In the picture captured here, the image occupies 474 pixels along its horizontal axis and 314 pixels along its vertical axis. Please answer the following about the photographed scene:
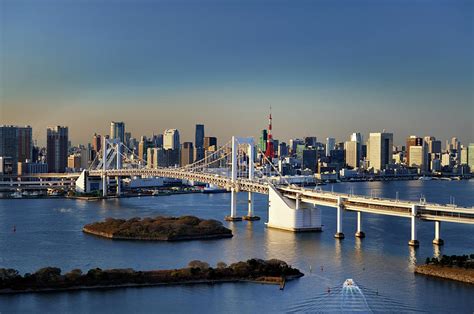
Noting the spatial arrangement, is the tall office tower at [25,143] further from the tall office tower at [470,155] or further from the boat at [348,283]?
the tall office tower at [470,155]

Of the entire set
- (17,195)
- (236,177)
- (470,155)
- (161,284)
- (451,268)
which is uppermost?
(470,155)

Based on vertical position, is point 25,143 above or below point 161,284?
above

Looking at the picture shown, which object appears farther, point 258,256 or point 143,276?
point 258,256

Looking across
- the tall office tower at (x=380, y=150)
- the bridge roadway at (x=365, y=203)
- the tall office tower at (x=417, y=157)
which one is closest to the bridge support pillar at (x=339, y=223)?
the bridge roadway at (x=365, y=203)

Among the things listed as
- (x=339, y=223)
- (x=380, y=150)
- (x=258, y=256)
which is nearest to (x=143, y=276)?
(x=258, y=256)

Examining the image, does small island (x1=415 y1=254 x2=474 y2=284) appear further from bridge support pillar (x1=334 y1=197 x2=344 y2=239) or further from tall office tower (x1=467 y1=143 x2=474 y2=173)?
tall office tower (x1=467 y1=143 x2=474 y2=173)

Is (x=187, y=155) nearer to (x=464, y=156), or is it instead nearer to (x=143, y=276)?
(x=464, y=156)
